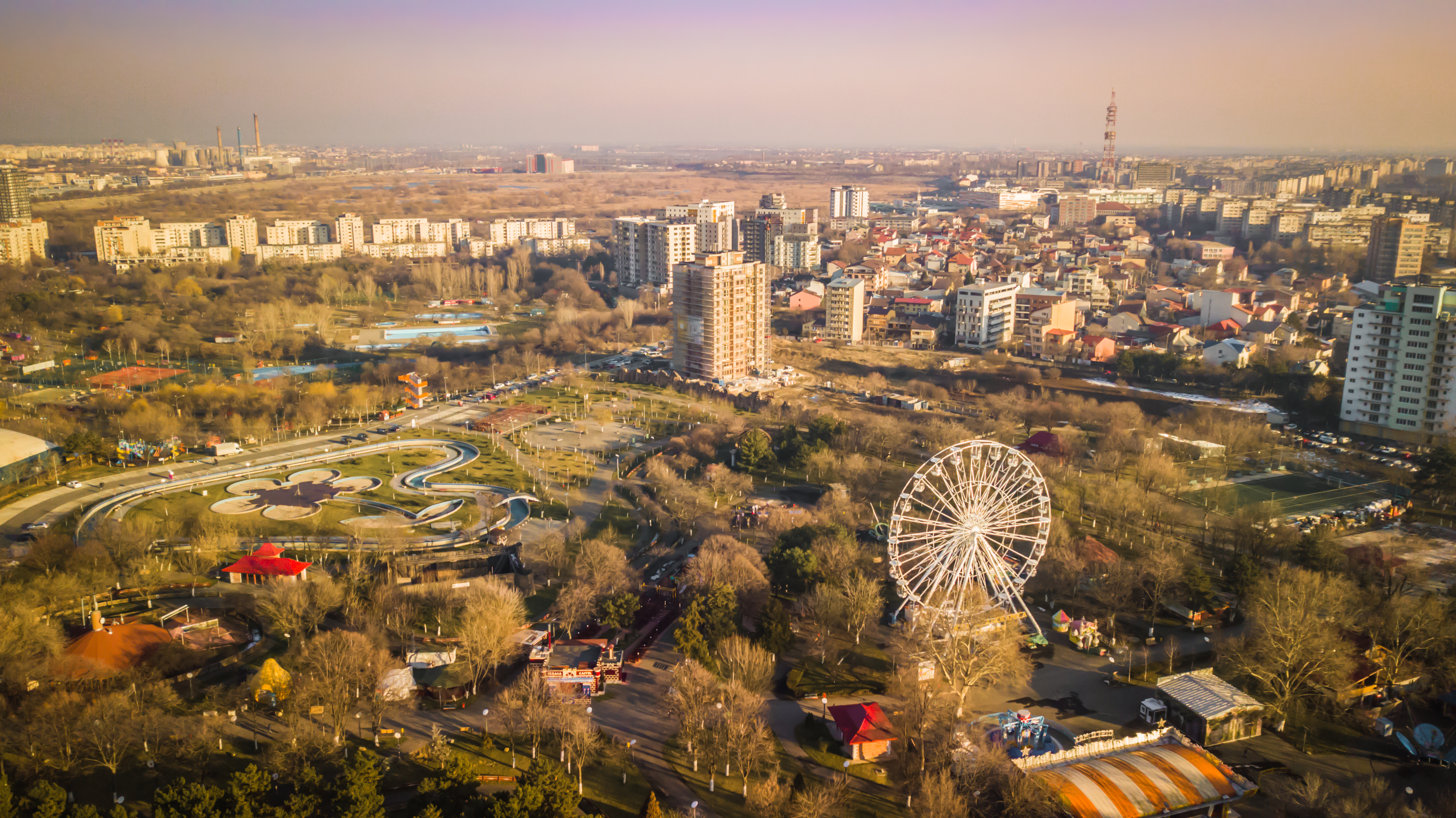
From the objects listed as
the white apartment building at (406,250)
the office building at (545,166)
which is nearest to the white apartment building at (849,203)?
the white apartment building at (406,250)

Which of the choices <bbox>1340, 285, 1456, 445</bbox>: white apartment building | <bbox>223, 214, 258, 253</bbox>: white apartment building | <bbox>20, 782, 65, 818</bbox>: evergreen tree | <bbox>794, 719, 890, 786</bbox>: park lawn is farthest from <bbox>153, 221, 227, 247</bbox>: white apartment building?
<bbox>1340, 285, 1456, 445</bbox>: white apartment building

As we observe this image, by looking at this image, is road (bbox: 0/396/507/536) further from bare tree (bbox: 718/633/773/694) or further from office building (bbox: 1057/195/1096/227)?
office building (bbox: 1057/195/1096/227)

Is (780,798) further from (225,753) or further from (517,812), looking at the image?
(225,753)

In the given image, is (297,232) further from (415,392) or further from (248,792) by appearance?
(248,792)

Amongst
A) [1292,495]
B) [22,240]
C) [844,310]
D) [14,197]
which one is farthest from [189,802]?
[14,197]

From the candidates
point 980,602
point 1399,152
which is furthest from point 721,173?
point 980,602

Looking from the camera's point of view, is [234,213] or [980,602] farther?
[234,213]
